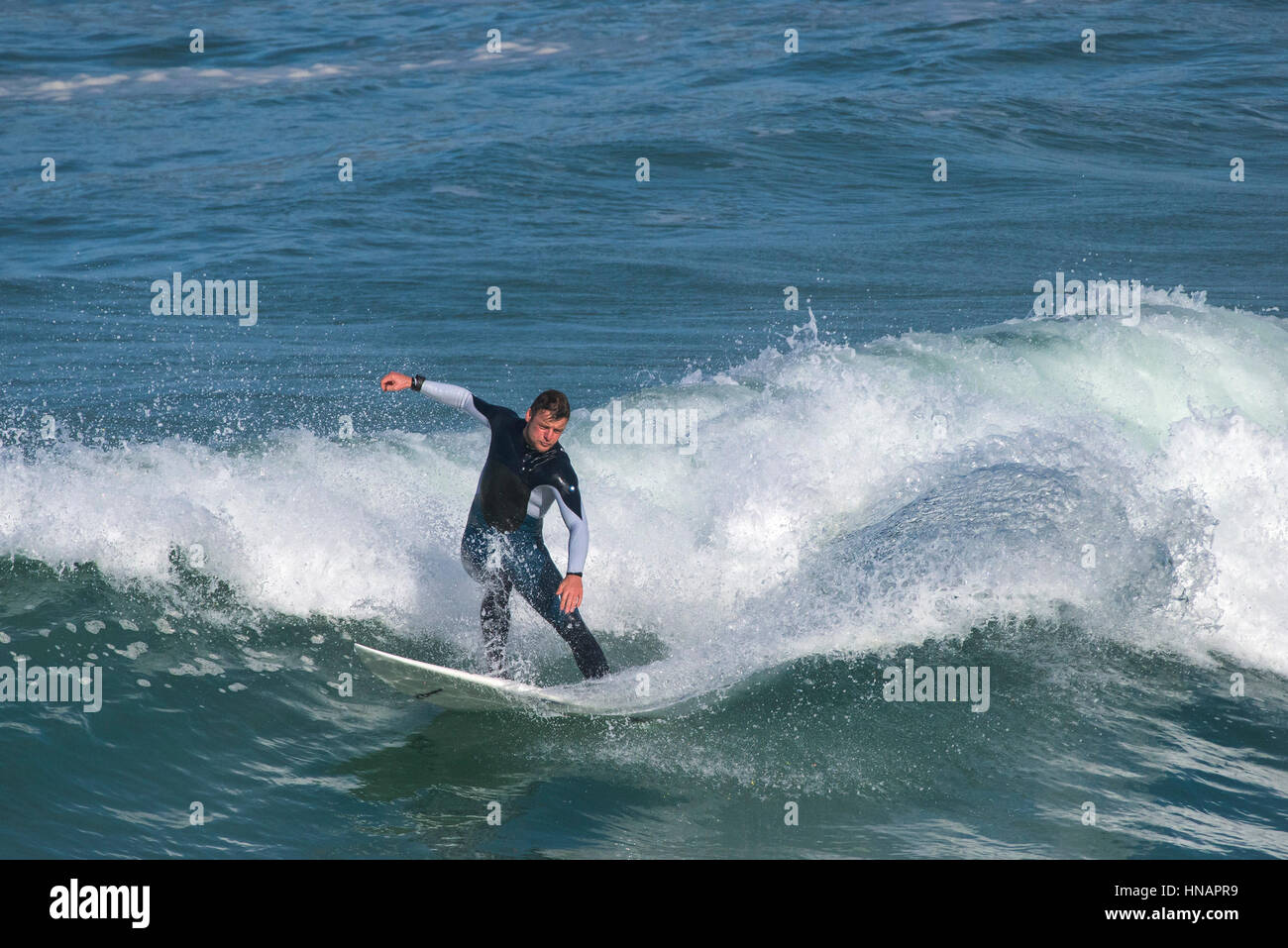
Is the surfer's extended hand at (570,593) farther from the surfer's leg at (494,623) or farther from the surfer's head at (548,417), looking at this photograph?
the surfer's head at (548,417)

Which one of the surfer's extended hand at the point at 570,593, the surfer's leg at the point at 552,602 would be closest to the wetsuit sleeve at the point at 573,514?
the surfer's extended hand at the point at 570,593

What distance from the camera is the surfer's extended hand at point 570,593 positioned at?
700cm

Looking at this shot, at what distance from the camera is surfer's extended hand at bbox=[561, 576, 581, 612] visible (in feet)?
23.0

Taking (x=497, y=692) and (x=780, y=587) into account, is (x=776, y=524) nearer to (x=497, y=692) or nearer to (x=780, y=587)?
(x=780, y=587)

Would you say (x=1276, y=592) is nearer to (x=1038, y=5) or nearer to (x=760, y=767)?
(x=760, y=767)

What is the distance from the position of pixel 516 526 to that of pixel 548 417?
78 cm

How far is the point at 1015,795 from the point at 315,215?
47.1 feet

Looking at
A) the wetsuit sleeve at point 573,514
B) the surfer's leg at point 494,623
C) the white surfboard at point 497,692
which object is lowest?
the white surfboard at point 497,692

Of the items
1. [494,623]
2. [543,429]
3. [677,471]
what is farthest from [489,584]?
[677,471]

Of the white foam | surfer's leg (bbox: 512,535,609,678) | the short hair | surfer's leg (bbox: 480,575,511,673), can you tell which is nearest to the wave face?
the white foam

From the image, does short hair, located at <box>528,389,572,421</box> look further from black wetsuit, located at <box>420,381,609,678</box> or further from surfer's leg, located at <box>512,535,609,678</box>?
surfer's leg, located at <box>512,535,609,678</box>

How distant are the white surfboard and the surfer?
198 mm

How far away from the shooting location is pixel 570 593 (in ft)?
23.0

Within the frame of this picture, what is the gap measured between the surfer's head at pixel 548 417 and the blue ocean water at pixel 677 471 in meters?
1.61
